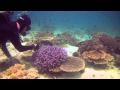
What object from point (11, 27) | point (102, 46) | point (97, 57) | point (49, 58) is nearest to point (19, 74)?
point (49, 58)

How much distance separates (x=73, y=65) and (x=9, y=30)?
292 cm

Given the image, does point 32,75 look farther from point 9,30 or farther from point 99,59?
point 99,59

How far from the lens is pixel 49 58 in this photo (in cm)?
646

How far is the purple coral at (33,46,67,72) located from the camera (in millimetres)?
6305

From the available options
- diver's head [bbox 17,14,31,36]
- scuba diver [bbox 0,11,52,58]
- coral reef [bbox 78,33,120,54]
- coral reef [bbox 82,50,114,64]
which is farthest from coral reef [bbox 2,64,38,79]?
coral reef [bbox 78,33,120,54]

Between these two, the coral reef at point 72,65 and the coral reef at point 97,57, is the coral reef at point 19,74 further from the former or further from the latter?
the coral reef at point 97,57

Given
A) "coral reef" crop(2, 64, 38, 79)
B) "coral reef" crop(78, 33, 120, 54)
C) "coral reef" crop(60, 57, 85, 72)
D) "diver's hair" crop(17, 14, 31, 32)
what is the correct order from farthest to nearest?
"coral reef" crop(78, 33, 120, 54) < "diver's hair" crop(17, 14, 31, 32) < "coral reef" crop(60, 57, 85, 72) < "coral reef" crop(2, 64, 38, 79)

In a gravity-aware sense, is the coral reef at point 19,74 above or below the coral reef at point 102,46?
above

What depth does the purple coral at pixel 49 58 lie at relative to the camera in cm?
630

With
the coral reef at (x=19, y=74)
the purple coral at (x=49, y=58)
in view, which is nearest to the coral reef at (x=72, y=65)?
the purple coral at (x=49, y=58)

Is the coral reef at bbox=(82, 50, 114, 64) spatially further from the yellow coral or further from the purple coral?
the purple coral
